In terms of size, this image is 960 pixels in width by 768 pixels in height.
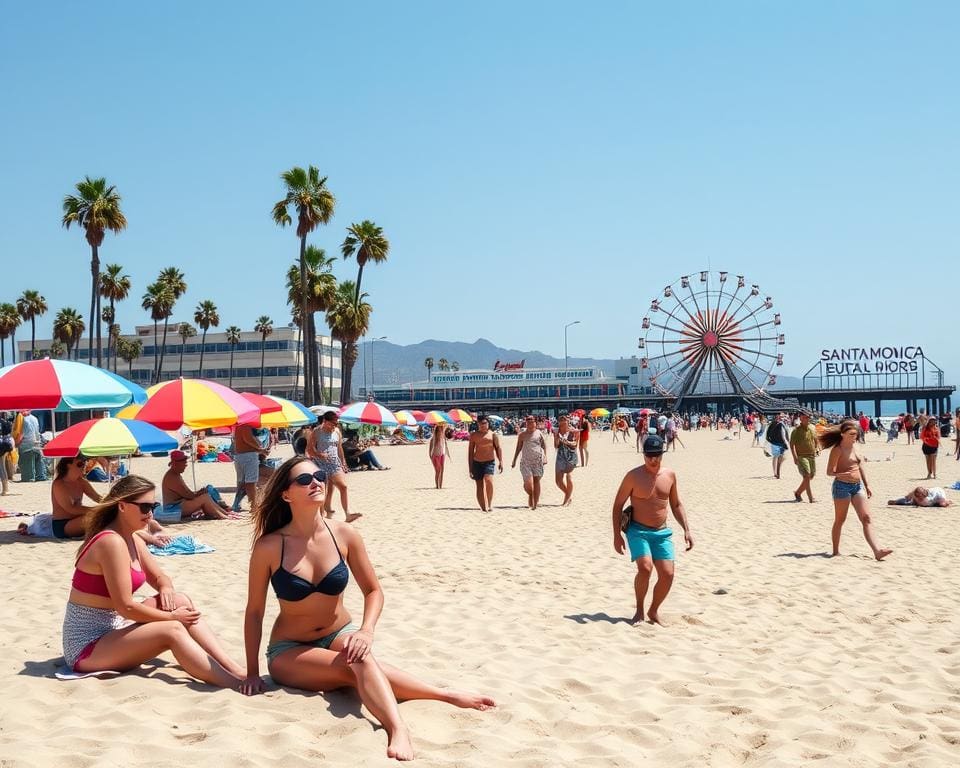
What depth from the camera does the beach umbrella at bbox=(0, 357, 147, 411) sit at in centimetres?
1070

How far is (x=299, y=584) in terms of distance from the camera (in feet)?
14.8

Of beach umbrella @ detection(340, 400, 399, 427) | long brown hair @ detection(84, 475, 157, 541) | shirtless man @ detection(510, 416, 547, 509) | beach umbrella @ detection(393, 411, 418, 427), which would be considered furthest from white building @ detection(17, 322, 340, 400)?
long brown hair @ detection(84, 475, 157, 541)

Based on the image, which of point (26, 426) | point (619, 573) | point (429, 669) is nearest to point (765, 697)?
point (429, 669)

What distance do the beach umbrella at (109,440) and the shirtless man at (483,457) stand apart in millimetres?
4622

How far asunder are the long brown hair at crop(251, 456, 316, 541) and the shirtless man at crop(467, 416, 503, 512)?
9.76 metres

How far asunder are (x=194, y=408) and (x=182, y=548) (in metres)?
3.12

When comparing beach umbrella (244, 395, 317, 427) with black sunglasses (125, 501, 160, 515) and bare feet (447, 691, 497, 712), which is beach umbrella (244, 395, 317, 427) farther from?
bare feet (447, 691, 497, 712)

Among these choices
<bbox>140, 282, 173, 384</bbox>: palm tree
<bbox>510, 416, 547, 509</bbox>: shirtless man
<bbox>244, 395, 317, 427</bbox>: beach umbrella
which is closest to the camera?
<bbox>510, 416, 547, 509</bbox>: shirtless man

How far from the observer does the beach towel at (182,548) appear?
32.4 feet

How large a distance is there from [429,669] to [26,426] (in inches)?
731

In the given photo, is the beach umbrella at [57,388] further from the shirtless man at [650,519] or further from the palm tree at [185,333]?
the palm tree at [185,333]

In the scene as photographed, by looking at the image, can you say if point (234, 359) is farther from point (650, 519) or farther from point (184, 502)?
point (650, 519)

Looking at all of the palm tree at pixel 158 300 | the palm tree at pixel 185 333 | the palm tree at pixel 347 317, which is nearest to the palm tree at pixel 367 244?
the palm tree at pixel 347 317

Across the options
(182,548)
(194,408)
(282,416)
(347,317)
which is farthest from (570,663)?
(347,317)
